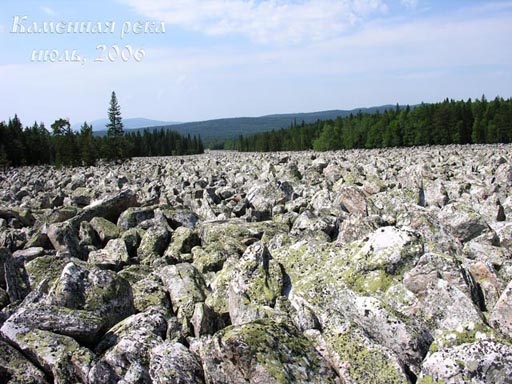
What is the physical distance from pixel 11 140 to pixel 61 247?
90735 mm

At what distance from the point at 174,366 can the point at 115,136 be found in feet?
322

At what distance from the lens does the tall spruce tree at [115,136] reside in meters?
86.4

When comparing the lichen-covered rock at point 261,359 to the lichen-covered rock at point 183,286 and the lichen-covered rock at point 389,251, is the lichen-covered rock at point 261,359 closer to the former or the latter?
the lichen-covered rock at point 183,286

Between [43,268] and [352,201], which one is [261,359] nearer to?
[43,268]

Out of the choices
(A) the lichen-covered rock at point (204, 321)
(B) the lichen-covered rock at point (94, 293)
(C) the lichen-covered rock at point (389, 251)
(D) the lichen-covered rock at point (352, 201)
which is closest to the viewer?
(A) the lichen-covered rock at point (204, 321)

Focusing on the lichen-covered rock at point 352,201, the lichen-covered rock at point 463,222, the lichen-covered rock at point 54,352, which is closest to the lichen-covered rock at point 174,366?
the lichen-covered rock at point 54,352

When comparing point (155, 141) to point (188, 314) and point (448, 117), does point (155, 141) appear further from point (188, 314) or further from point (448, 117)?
point (188, 314)

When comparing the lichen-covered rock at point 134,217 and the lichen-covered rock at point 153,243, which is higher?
the lichen-covered rock at point 134,217

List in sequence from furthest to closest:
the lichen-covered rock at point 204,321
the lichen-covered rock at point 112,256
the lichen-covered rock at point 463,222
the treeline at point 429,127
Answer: the treeline at point 429,127 → the lichen-covered rock at point 112,256 → the lichen-covered rock at point 463,222 → the lichen-covered rock at point 204,321

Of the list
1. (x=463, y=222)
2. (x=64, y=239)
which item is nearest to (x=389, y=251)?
(x=463, y=222)

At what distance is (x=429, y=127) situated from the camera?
11350 cm

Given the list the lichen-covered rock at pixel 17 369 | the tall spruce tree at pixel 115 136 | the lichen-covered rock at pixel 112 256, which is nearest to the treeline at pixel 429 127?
the tall spruce tree at pixel 115 136

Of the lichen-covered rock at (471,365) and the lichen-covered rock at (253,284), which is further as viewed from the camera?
the lichen-covered rock at (253,284)

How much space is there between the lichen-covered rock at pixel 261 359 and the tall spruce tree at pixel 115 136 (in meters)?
82.3
